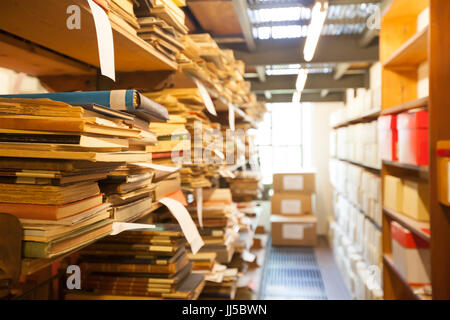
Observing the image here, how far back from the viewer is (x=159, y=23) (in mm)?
1124

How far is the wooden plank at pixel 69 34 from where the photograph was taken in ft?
2.35

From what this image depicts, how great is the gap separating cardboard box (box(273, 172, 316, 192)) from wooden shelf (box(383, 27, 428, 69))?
3.75 m

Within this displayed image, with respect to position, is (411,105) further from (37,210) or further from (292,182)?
(292,182)

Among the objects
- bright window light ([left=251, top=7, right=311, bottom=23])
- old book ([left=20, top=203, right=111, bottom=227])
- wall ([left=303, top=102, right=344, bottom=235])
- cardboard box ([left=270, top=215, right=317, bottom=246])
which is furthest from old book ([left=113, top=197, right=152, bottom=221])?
wall ([left=303, top=102, right=344, bottom=235])

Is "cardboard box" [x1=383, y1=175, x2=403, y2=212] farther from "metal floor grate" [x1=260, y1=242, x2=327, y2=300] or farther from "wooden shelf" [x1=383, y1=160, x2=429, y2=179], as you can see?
"metal floor grate" [x1=260, y1=242, x2=327, y2=300]

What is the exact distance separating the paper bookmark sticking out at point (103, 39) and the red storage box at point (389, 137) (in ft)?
6.54

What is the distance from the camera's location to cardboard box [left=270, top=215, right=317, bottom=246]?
5977 millimetres

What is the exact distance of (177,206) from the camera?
116 cm

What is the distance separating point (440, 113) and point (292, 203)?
4707 mm

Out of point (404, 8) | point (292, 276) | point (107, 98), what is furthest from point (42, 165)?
point (292, 276)

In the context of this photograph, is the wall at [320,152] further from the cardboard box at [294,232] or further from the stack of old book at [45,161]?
the stack of old book at [45,161]

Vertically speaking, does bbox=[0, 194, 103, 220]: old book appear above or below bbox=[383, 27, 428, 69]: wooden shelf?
below

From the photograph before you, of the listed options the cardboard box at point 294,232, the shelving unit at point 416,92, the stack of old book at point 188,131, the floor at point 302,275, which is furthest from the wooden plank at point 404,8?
the cardboard box at point 294,232
